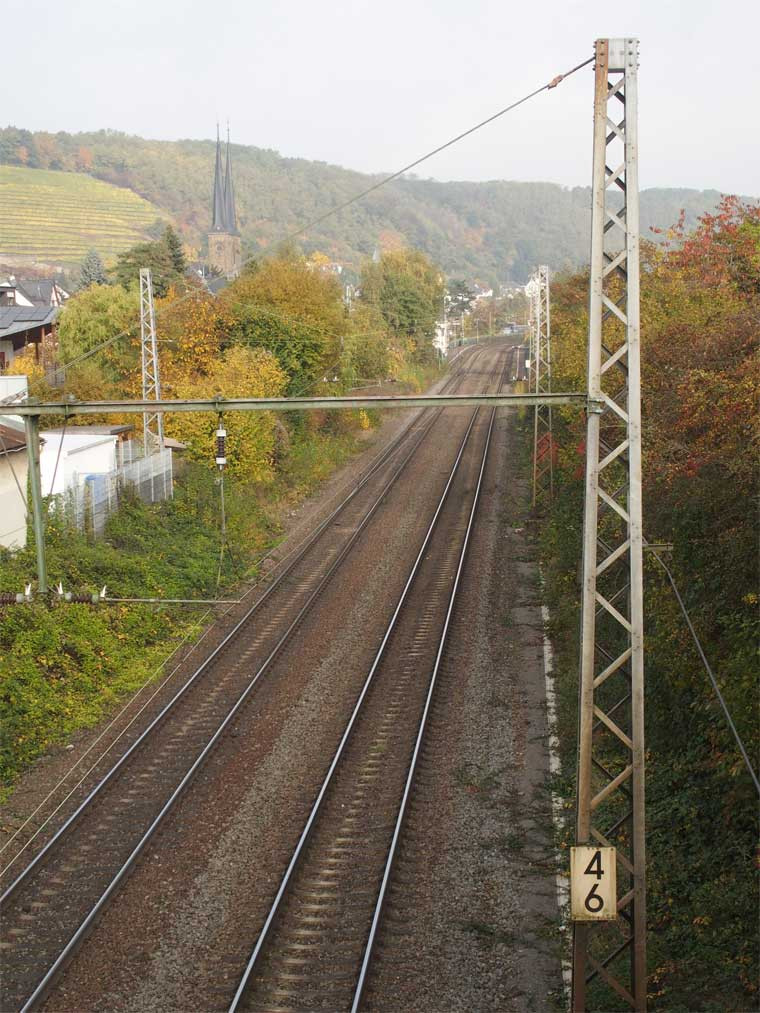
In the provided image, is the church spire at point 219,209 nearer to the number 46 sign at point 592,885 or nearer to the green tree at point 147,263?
the green tree at point 147,263

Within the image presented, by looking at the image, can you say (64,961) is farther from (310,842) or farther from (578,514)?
(578,514)

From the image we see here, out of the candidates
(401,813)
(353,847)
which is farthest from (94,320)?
(353,847)

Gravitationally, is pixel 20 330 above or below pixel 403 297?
below

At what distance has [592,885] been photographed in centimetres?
698

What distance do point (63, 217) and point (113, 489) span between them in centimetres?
15435

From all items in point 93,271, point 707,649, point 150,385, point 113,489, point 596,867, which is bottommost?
point 596,867

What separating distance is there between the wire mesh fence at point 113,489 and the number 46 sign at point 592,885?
49.7 feet

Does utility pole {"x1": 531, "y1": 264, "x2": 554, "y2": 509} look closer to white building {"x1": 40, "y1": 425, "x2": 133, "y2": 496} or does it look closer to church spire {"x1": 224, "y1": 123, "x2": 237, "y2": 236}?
white building {"x1": 40, "y1": 425, "x2": 133, "y2": 496}

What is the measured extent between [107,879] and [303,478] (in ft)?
72.0

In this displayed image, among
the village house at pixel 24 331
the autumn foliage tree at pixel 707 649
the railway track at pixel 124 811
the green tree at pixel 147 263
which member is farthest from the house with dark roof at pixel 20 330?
the autumn foliage tree at pixel 707 649

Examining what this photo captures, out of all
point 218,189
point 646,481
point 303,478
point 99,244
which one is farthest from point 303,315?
point 99,244

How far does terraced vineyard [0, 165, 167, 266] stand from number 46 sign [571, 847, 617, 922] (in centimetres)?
14040

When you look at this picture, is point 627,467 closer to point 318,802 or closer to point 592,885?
point 592,885

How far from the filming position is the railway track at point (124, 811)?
845cm
